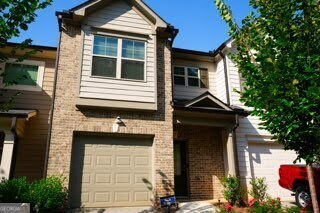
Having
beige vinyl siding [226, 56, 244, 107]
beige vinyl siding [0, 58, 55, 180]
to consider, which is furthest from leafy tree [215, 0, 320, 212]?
beige vinyl siding [0, 58, 55, 180]

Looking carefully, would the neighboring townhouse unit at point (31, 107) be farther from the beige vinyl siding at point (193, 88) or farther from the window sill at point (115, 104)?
the beige vinyl siding at point (193, 88)

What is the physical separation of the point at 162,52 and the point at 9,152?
6980 mm

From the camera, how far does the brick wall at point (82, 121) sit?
980cm

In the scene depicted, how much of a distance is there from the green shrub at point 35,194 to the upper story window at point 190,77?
26.0 feet

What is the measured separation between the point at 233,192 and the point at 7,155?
826 cm

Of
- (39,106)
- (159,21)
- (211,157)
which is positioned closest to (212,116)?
(211,157)

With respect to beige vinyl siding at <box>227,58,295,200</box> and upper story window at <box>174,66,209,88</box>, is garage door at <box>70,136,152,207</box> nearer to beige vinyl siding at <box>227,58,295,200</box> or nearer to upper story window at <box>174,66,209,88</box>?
beige vinyl siding at <box>227,58,295,200</box>

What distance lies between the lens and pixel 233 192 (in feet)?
35.6

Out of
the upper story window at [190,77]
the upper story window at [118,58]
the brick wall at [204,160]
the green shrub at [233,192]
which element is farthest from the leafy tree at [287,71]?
the upper story window at [190,77]

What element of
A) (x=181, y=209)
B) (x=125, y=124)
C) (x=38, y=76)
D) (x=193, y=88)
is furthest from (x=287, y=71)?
(x=38, y=76)

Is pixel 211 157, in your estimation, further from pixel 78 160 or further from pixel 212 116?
pixel 78 160

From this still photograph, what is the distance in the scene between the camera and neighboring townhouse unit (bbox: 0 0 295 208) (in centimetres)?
1004

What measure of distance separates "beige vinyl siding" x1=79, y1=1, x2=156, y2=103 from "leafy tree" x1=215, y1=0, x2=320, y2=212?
471 cm

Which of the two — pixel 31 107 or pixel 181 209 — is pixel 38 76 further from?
pixel 181 209
